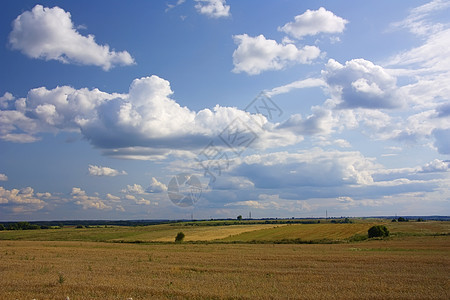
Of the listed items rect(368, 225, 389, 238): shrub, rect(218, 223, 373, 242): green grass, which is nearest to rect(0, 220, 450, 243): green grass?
rect(218, 223, 373, 242): green grass

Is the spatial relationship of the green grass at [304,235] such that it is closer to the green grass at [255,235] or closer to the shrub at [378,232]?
the green grass at [255,235]

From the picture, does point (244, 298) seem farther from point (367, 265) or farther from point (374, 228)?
point (374, 228)

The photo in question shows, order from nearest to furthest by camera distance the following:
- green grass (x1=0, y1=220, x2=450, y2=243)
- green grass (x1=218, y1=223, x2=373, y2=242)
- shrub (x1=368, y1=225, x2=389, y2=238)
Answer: green grass (x1=218, y1=223, x2=373, y2=242) < shrub (x1=368, y1=225, x2=389, y2=238) < green grass (x1=0, y1=220, x2=450, y2=243)

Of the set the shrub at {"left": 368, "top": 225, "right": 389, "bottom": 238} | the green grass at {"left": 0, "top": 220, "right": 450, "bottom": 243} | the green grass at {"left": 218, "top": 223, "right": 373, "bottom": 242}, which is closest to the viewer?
the green grass at {"left": 218, "top": 223, "right": 373, "bottom": 242}

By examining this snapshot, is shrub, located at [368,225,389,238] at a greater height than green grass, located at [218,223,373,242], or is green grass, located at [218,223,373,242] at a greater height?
shrub, located at [368,225,389,238]

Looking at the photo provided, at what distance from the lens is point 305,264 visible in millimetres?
30188

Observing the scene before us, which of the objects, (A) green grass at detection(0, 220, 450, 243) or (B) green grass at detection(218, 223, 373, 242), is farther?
(A) green grass at detection(0, 220, 450, 243)

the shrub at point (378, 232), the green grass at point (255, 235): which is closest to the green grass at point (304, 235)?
the green grass at point (255, 235)

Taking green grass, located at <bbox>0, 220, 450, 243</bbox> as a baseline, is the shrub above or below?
above

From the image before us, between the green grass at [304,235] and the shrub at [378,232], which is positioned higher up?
the shrub at [378,232]

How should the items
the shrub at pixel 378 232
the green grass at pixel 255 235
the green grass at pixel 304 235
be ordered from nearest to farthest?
1. the green grass at pixel 304 235
2. the shrub at pixel 378 232
3. the green grass at pixel 255 235

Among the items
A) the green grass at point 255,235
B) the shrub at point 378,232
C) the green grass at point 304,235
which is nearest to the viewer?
the green grass at point 304,235

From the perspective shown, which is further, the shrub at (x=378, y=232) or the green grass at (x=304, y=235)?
the shrub at (x=378, y=232)

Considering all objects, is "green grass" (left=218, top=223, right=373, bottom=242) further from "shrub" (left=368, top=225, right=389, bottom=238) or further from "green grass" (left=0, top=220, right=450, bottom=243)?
"shrub" (left=368, top=225, right=389, bottom=238)
